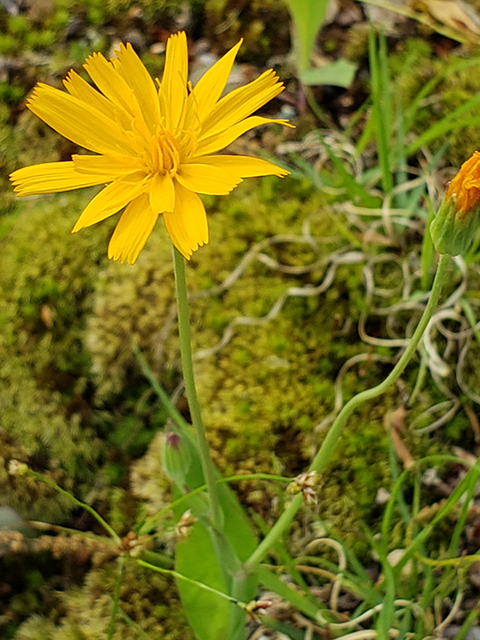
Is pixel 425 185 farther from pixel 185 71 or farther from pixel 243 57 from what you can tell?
pixel 185 71

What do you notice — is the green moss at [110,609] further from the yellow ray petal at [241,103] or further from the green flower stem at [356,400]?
the yellow ray petal at [241,103]

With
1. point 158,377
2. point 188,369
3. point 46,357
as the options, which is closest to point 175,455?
point 188,369

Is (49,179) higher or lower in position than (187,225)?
higher

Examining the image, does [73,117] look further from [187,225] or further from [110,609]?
[110,609]

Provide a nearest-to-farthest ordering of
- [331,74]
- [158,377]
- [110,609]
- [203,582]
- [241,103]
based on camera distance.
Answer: [241,103] → [203,582] → [110,609] → [158,377] → [331,74]

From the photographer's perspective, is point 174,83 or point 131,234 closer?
point 131,234

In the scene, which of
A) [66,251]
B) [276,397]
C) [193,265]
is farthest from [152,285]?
[276,397]

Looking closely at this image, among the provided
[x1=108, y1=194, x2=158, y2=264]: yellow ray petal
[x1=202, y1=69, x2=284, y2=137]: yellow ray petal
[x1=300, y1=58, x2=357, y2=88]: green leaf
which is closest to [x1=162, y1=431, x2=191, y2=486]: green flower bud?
[x1=108, y1=194, x2=158, y2=264]: yellow ray petal
